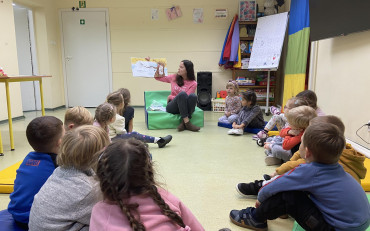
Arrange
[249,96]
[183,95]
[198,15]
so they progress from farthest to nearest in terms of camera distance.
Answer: [198,15]
[183,95]
[249,96]

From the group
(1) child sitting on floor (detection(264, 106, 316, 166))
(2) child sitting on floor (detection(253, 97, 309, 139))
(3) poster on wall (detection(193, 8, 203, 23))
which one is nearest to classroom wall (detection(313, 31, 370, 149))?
(2) child sitting on floor (detection(253, 97, 309, 139))

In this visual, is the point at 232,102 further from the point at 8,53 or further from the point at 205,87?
the point at 8,53

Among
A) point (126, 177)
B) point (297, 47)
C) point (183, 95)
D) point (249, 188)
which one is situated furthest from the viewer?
point (297, 47)

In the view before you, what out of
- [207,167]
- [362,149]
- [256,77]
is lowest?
[207,167]

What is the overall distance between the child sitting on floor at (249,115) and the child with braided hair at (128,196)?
2.84 meters

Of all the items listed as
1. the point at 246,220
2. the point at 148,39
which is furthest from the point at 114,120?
the point at 148,39

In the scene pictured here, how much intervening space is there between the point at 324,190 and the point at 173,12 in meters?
5.49

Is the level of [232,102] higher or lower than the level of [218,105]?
higher

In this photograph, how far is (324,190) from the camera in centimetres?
115

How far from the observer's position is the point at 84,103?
21.0 ft

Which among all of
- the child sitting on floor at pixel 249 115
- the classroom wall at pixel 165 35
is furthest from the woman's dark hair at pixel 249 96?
the classroom wall at pixel 165 35

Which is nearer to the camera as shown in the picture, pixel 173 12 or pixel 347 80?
pixel 347 80

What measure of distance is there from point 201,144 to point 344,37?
197 centimetres

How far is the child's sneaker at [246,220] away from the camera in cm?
154
